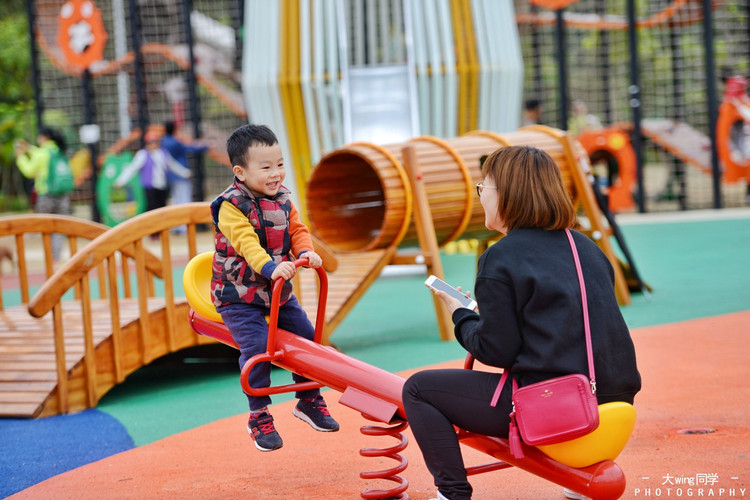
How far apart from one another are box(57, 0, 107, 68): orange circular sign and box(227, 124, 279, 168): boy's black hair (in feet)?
50.6

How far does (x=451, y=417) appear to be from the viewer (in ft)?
10.9

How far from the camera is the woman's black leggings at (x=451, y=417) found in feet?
10.7

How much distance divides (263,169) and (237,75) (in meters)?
18.8

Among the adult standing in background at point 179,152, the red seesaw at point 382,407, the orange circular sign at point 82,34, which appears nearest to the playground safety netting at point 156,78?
the orange circular sign at point 82,34

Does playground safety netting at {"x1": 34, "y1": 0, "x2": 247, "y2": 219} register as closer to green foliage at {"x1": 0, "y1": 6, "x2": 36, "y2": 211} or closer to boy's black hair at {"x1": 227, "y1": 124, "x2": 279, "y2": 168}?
green foliage at {"x1": 0, "y1": 6, "x2": 36, "y2": 211}

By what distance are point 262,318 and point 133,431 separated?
1.79m

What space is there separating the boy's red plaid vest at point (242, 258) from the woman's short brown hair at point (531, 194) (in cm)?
112

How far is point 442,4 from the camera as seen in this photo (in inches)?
463

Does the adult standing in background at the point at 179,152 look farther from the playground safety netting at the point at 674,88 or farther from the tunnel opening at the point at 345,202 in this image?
the tunnel opening at the point at 345,202

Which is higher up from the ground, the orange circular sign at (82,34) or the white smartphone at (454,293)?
the orange circular sign at (82,34)

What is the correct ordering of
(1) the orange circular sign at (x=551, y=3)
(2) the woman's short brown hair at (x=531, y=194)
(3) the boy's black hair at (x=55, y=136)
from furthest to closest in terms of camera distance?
1. (1) the orange circular sign at (x=551, y=3)
2. (3) the boy's black hair at (x=55, y=136)
3. (2) the woman's short brown hair at (x=531, y=194)

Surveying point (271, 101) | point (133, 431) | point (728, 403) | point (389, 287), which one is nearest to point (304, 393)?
point (133, 431)

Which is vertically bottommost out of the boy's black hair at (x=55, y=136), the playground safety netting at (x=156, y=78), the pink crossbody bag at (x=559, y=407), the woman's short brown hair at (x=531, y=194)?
the pink crossbody bag at (x=559, y=407)

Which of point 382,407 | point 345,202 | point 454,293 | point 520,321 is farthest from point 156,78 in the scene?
point 520,321
